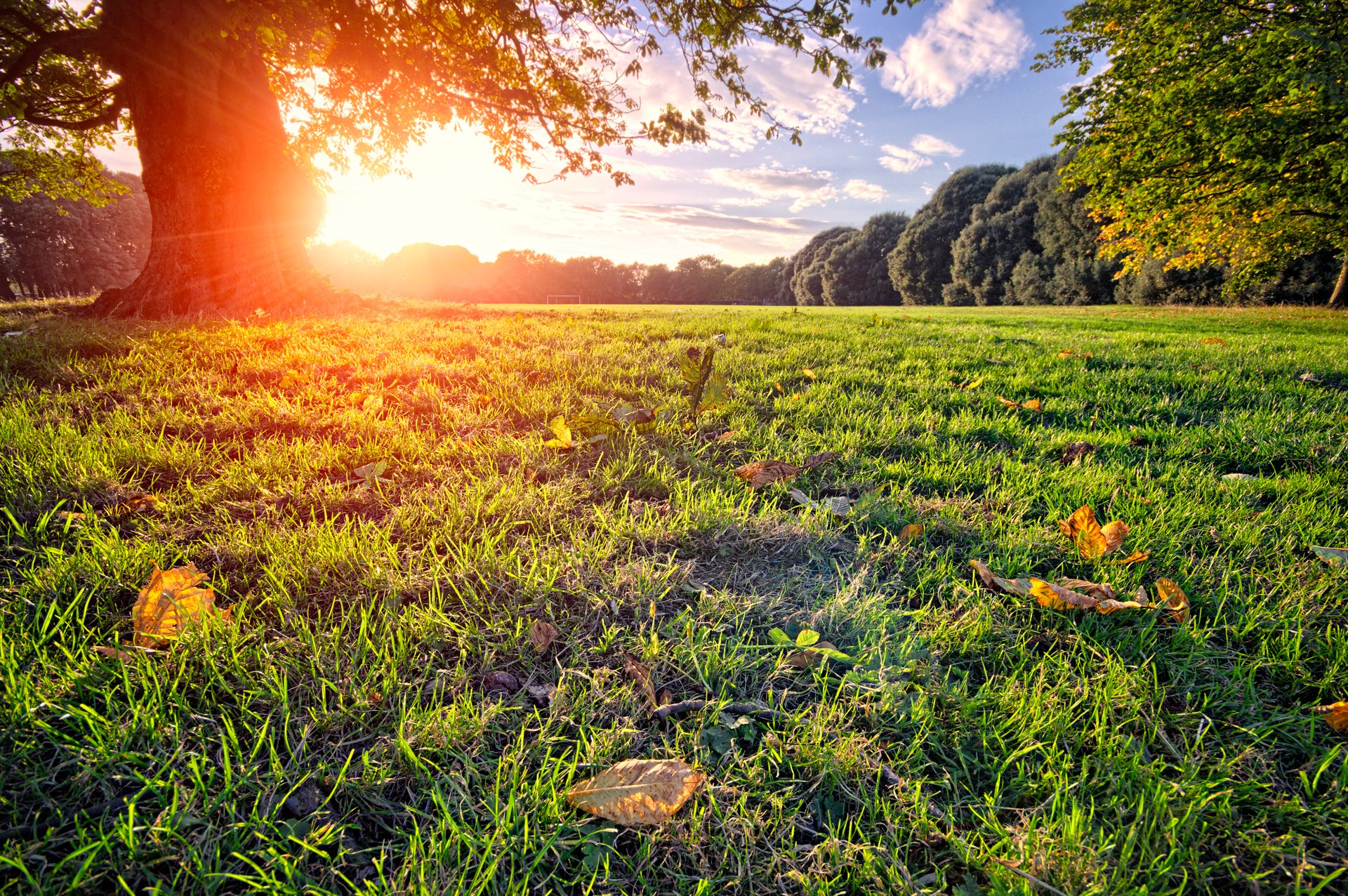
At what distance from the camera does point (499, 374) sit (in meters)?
3.63

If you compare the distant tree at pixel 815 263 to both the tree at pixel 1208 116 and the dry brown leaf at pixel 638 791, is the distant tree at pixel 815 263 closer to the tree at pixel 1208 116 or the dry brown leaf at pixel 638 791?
the tree at pixel 1208 116

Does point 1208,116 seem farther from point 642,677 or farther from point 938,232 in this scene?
point 938,232

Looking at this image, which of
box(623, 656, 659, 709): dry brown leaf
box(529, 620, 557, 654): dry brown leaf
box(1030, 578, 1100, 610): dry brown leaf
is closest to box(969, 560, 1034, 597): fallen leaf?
box(1030, 578, 1100, 610): dry brown leaf

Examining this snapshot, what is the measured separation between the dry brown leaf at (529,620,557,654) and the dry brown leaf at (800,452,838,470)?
1417 mm

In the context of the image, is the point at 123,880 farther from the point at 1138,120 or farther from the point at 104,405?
the point at 1138,120

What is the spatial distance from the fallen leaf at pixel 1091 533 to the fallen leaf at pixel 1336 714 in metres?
0.59

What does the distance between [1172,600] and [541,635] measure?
1.78 metres

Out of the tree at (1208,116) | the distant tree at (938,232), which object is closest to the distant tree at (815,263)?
the distant tree at (938,232)

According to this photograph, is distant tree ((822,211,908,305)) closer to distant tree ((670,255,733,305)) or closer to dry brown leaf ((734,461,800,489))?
distant tree ((670,255,733,305))

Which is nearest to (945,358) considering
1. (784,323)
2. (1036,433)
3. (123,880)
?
(1036,433)

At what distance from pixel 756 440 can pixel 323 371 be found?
2.93 metres

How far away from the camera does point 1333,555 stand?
5.74 feet

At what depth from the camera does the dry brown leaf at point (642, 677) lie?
3.94 ft

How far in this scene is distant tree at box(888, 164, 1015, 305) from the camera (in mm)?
40688
